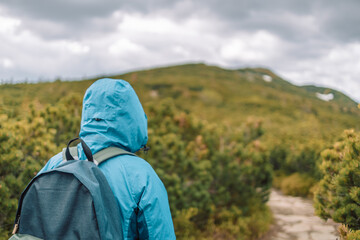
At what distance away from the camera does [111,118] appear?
59.5 inches

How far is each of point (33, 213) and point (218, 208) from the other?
160 inches

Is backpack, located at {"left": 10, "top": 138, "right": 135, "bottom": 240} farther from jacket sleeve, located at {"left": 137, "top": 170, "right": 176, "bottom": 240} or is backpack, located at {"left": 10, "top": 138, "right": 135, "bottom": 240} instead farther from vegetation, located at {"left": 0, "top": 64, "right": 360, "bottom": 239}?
vegetation, located at {"left": 0, "top": 64, "right": 360, "bottom": 239}

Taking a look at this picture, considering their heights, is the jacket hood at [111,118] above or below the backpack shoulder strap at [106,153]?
above

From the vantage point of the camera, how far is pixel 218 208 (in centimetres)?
492

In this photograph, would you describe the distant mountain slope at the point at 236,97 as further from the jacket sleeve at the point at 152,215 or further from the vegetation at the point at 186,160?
the jacket sleeve at the point at 152,215

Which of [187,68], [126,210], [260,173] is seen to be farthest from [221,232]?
[187,68]

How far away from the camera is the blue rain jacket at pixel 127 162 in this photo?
1.36 m

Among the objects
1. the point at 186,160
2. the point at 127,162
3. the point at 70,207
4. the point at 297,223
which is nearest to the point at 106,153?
the point at 127,162

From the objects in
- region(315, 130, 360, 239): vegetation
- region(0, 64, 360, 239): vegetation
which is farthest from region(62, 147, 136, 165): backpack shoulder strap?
region(315, 130, 360, 239): vegetation

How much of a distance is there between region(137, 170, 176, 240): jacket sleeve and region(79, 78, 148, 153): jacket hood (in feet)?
0.89

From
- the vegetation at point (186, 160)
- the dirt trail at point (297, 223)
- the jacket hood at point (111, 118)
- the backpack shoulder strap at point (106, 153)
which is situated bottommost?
the dirt trail at point (297, 223)

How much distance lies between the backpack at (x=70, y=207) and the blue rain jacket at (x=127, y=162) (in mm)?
86

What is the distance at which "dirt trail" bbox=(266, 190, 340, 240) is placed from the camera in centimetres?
465

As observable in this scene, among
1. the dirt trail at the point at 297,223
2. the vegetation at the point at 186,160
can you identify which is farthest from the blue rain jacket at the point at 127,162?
the dirt trail at the point at 297,223
